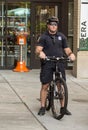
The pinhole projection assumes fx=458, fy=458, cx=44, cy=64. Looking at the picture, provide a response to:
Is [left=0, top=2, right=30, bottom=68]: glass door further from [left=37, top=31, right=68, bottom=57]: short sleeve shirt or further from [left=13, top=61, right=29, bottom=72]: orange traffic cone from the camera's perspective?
[left=37, top=31, right=68, bottom=57]: short sleeve shirt

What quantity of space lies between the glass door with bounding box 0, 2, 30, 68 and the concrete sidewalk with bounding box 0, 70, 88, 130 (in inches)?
72.7

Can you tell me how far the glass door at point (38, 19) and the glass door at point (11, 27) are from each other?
22cm

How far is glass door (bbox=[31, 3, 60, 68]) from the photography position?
15336 millimetres

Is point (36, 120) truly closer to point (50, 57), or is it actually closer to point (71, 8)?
point (50, 57)

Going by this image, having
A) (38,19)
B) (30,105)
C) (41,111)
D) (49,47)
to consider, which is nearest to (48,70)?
(49,47)

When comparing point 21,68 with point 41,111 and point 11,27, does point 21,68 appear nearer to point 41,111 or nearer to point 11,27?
A: point 11,27

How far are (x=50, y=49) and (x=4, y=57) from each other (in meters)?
7.07

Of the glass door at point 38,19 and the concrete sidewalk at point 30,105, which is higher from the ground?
the glass door at point 38,19

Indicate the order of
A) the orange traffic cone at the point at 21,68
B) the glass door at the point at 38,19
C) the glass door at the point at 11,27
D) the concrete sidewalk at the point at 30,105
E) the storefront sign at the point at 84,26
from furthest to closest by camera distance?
the glass door at the point at 38,19 < the glass door at the point at 11,27 < the orange traffic cone at the point at 21,68 < the storefront sign at the point at 84,26 < the concrete sidewalk at the point at 30,105

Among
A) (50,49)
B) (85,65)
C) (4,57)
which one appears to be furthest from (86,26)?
(50,49)

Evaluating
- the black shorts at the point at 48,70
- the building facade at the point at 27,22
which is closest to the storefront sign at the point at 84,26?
the building facade at the point at 27,22

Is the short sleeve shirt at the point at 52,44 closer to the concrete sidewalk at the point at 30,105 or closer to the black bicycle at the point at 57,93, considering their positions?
the black bicycle at the point at 57,93

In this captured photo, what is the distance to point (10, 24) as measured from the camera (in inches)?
600

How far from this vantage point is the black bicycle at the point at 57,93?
805 centimetres
